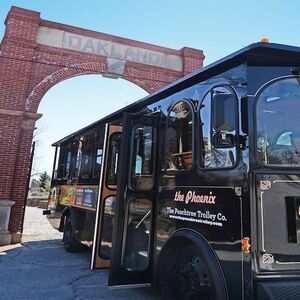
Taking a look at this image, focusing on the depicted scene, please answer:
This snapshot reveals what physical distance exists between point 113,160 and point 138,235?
1552mm

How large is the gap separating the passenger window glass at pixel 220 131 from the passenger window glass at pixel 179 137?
1.05 ft

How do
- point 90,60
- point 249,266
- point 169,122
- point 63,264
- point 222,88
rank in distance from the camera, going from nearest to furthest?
1. point 249,266
2. point 222,88
3. point 169,122
4. point 63,264
5. point 90,60

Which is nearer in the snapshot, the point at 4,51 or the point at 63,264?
the point at 63,264

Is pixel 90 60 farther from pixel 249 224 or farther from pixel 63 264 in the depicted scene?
pixel 249 224

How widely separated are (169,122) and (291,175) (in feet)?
6.01

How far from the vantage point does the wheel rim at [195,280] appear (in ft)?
11.3

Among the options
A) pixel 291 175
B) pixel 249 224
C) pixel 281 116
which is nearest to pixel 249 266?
pixel 249 224

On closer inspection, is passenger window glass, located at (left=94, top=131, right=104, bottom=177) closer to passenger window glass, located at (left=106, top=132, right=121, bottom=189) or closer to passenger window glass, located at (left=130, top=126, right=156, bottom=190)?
passenger window glass, located at (left=106, top=132, right=121, bottom=189)

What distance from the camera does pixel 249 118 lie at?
3.07m

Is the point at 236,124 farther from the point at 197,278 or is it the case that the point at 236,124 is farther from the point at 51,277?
the point at 51,277

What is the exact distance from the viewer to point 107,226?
5.48 meters

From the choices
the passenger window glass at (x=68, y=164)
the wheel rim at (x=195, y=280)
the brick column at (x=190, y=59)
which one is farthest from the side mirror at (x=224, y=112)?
the brick column at (x=190, y=59)

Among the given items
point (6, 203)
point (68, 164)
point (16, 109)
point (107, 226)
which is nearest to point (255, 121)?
point (107, 226)

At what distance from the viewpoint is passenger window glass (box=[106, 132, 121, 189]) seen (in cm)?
550
